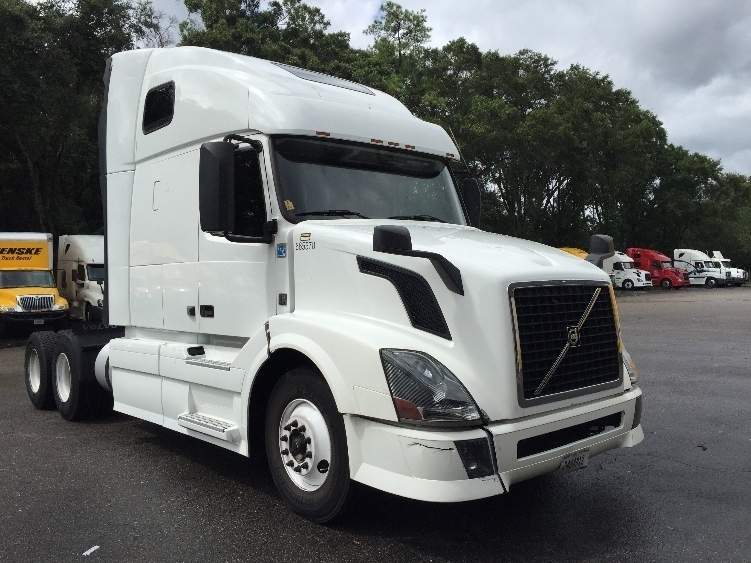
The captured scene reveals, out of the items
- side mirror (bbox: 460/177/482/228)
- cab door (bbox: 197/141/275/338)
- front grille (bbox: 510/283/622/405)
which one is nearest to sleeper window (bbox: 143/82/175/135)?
cab door (bbox: 197/141/275/338)

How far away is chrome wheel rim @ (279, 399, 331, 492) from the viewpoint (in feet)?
13.9

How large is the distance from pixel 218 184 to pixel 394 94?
24.9m

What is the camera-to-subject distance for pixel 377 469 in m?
3.85

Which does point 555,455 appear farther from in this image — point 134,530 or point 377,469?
point 134,530

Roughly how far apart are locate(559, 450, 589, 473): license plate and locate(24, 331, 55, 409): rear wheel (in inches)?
242

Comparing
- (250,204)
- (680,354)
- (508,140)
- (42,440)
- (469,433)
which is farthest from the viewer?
(508,140)

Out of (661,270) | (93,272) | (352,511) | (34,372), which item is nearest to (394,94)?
(93,272)

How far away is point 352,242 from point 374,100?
207 centimetres

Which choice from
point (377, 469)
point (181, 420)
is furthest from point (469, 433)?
point (181, 420)

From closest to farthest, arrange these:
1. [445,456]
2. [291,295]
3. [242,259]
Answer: [445,456] < [291,295] < [242,259]

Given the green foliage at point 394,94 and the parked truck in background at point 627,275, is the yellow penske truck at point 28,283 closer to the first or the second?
the green foliage at point 394,94

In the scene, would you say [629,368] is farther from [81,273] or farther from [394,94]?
[394,94]

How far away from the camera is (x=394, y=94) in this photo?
28.3 m

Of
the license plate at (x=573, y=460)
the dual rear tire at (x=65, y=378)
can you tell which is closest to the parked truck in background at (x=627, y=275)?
the dual rear tire at (x=65, y=378)
